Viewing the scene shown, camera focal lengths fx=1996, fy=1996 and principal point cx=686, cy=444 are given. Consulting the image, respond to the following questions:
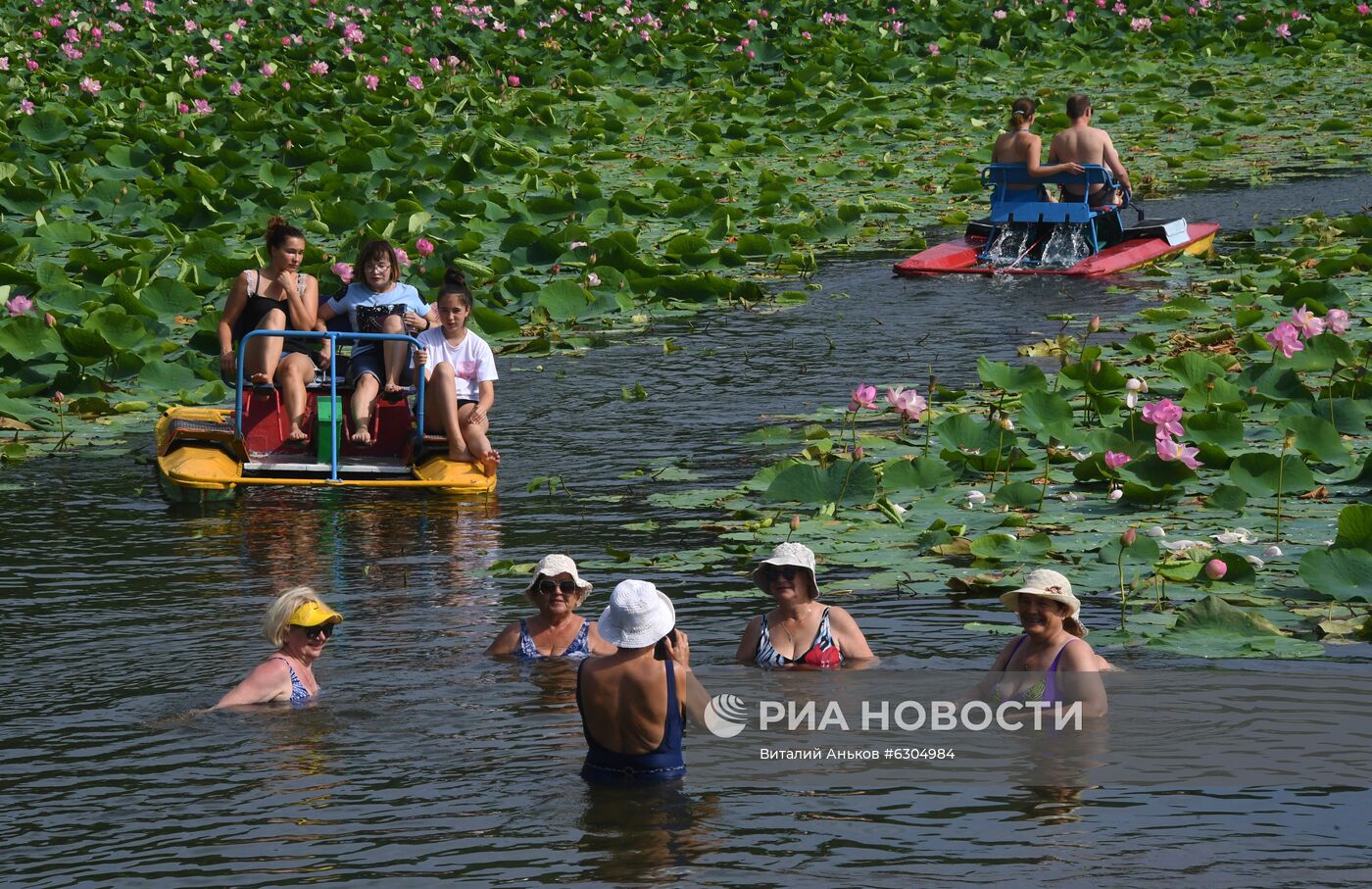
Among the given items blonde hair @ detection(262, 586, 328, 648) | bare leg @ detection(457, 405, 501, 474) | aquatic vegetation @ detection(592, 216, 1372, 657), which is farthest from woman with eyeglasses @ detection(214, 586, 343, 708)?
bare leg @ detection(457, 405, 501, 474)

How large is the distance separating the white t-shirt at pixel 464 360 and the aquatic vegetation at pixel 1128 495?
5.05 ft

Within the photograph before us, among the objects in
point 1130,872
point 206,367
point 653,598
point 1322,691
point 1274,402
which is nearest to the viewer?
point 1130,872

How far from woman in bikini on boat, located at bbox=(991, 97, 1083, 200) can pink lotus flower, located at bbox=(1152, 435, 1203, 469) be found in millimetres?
7616

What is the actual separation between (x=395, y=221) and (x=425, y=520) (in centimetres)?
706

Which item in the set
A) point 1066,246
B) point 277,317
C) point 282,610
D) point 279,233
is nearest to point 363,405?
point 277,317

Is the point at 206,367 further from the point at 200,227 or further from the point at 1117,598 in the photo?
the point at 1117,598

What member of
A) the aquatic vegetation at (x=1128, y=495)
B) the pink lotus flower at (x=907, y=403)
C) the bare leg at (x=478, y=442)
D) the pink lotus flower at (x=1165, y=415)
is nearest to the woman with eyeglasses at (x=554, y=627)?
the aquatic vegetation at (x=1128, y=495)

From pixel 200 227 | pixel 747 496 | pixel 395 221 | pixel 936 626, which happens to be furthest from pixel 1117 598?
pixel 200 227

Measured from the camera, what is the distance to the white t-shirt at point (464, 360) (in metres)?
11.0

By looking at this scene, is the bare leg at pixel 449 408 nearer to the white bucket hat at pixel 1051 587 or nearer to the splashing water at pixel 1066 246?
the white bucket hat at pixel 1051 587

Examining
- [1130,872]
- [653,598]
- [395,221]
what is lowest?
[1130,872]

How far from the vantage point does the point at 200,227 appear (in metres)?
17.8

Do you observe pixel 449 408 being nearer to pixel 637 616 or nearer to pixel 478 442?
pixel 478 442

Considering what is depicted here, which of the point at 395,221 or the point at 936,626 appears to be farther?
the point at 395,221
